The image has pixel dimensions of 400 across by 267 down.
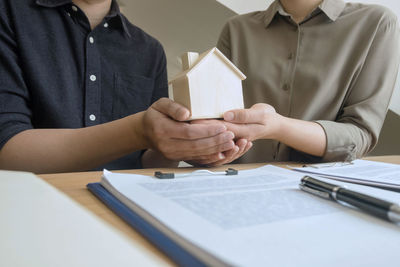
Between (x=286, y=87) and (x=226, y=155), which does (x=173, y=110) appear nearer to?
(x=226, y=155)

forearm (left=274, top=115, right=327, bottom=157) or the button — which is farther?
the button

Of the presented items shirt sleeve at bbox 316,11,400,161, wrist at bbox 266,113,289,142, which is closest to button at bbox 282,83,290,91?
shirt sleeve at bbox 316,11,400,161

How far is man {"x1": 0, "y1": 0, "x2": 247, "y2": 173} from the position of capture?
22.1 inches

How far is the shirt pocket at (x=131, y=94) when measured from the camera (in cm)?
87

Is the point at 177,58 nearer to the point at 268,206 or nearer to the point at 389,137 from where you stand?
the point at 389,137

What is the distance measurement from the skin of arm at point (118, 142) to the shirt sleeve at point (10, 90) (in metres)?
0.05

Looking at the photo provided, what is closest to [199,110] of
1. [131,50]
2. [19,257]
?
[19,257]

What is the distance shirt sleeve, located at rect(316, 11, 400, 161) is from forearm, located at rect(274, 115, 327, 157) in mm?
35

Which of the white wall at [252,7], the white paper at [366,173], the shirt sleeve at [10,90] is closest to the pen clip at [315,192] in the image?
the white paper at [366,173]

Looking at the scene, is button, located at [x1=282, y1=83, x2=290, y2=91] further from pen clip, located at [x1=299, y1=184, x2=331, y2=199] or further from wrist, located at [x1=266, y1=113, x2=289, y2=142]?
pen clip, located at [x1=299, y1=184, x2=331, y2=199]

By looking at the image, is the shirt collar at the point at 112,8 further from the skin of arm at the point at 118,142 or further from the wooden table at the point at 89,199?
the wooden table at the point at 89,199

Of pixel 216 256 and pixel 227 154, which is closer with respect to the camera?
pixel 216 256

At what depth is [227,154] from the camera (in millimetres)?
600

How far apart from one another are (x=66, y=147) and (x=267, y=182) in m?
0.41
